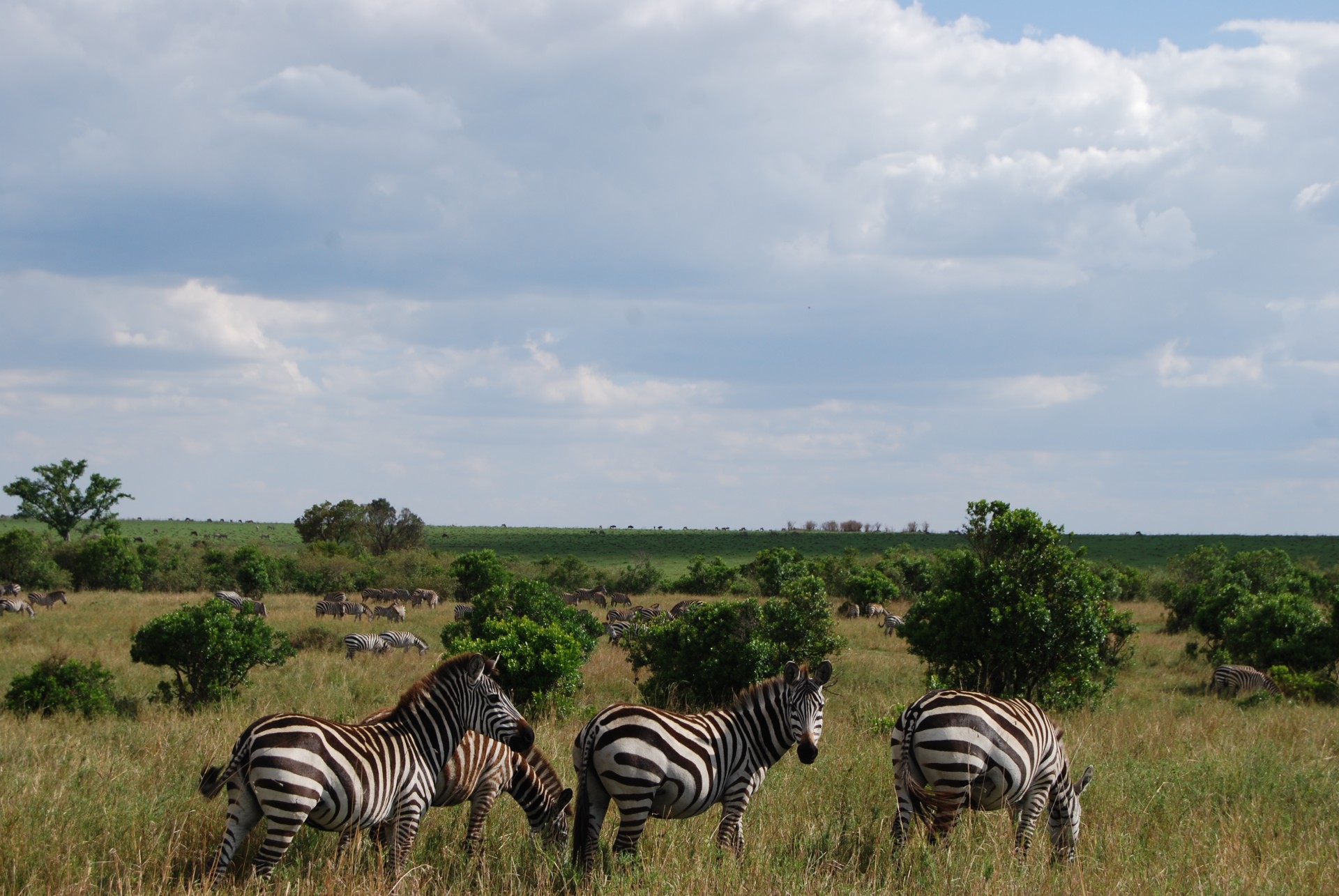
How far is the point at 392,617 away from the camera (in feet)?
114

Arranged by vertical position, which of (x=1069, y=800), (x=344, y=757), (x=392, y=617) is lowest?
(x=392, y=617)

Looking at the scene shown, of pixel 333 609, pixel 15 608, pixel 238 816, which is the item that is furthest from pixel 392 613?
pixel 238 816

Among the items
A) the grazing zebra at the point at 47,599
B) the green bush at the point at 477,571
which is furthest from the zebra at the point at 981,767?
the grazing zebra at the point at 47,599

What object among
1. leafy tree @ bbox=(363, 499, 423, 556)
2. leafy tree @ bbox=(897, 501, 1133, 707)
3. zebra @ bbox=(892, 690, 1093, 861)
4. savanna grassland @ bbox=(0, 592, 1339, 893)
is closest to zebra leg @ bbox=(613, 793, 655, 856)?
savanna grassland @ bbox=(0, 592, 1339, 893)

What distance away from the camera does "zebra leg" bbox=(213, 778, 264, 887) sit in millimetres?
6363

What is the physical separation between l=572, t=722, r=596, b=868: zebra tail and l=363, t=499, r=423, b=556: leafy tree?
66564mm

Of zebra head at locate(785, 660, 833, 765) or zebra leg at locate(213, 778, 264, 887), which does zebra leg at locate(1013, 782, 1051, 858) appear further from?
zebra leg at locate(213, 778, 264, 887)

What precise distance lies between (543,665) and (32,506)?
76406 mm

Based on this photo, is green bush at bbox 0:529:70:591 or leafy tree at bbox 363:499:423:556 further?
leafy tree at bbox 363:499:423:556

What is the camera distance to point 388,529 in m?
72.4

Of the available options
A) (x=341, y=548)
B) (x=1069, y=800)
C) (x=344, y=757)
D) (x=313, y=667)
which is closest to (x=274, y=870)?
(x=344, y=757)

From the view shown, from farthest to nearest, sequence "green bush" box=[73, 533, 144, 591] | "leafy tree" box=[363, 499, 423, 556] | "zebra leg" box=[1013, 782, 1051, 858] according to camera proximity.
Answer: "leafy tree" box=[363, 499, 423, 556] → "green bush" box=[73, 533, 144, 591] → "zebra leg" box=[1013, 782, 1051, 858]

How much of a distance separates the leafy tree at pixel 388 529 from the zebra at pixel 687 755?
6655 cm

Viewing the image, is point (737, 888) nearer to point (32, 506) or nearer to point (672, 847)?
point (672, 847)
